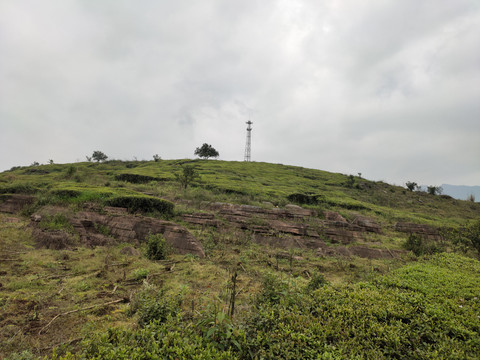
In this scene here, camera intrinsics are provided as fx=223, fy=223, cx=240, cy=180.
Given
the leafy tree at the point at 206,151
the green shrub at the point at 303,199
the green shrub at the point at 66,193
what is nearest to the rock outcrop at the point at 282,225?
the green shrub at the point at 303,199

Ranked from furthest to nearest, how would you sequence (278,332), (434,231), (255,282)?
(434,231), (255,282), (278,332)

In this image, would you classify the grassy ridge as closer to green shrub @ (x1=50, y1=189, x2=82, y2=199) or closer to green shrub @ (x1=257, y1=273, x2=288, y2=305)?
green shrub @ (x1=50, y1=189, x2=82, y2=199)

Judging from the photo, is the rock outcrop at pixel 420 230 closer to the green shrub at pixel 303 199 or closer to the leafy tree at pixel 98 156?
the green shrub at pixel 303 199

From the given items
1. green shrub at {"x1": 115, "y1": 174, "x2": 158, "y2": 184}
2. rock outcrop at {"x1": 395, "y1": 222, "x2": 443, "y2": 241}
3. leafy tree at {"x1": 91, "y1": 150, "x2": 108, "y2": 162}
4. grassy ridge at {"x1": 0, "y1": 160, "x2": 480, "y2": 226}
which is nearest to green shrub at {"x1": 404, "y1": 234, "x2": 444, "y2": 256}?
rock outcrop at {"x1": 395, "y1": 222, "x2": 443, "y2": 241}

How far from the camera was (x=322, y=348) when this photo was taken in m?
4.44

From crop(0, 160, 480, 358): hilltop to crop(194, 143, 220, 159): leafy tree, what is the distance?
48.2 m

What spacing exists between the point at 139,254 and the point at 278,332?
876 cm

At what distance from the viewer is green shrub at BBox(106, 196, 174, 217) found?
1634cm

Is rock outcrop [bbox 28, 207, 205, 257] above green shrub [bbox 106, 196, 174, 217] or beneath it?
beneath

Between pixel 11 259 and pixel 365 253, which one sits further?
pixel 365 253

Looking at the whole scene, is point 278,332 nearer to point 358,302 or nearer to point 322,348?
point 322,348

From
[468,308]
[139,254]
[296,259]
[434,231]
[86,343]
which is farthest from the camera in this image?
[434,231]

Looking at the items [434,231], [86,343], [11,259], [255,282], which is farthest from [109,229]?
[434,231]

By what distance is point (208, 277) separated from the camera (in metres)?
9.14
